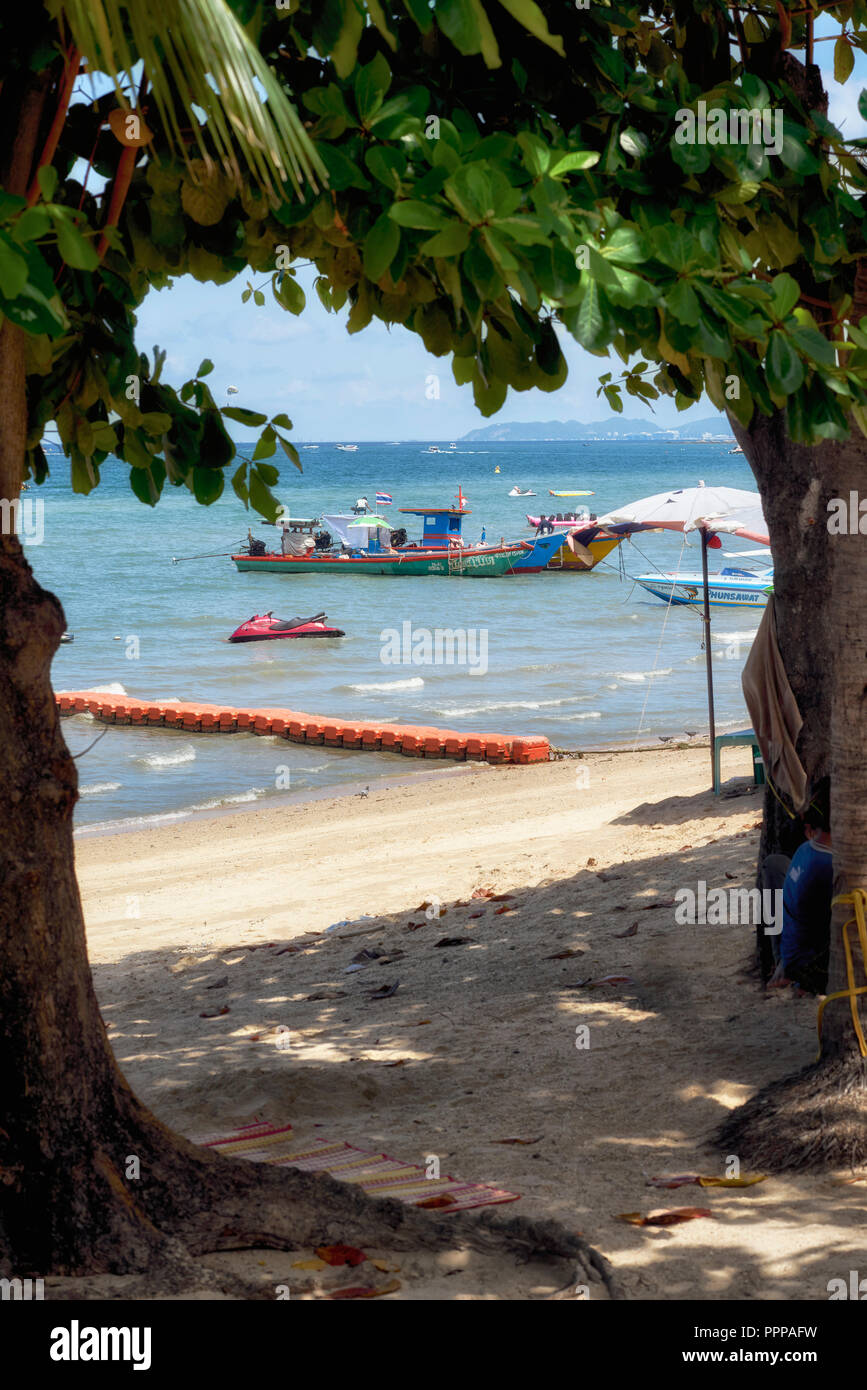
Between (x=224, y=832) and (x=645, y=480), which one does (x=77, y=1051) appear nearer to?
(x=224, y=832)

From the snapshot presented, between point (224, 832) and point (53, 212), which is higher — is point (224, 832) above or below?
below

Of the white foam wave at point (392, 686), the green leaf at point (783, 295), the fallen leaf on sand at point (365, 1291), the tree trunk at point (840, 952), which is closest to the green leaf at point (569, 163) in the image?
the green leaf at point (783, 295)

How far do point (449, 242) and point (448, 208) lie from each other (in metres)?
0.19

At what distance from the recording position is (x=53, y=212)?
2789mm

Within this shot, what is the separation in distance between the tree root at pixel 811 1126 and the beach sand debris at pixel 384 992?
287cm

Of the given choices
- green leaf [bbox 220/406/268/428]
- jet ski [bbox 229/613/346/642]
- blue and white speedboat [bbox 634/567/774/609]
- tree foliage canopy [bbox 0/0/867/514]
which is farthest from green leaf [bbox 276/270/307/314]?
blue and white speedboat [bbox 634/567/774/609]

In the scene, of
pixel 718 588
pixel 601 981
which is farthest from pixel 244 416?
pixel 718 588

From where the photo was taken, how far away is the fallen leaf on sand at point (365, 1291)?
11.6ft

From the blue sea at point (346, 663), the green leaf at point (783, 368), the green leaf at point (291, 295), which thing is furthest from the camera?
the blue sea at point (346, 663)

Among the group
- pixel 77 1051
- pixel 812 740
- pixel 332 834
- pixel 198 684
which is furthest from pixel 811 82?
pixel 198 684

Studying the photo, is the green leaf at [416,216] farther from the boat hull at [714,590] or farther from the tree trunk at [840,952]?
the boat hull at [714,590]

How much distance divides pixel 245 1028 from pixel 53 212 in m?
5.21

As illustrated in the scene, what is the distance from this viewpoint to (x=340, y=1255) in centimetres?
379

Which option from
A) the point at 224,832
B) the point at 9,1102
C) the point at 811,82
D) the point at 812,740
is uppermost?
the point at 811,82
